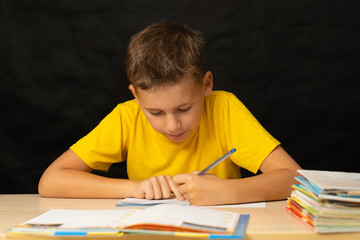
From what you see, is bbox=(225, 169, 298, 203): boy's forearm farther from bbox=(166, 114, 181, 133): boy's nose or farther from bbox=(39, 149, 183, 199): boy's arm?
bbox=(166, 114, 181, 133): boy's nose

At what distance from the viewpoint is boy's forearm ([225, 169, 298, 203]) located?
4.62 ft

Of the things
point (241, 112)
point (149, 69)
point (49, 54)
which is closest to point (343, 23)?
point (241, 112)

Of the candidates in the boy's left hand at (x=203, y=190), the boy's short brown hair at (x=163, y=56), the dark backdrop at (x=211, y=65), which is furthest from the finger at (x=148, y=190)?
the dark backdrop at (x=211, y=65)

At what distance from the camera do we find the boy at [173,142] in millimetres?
1470

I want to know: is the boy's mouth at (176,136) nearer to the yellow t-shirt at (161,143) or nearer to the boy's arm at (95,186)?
the yellow t-shirt at (161,143)

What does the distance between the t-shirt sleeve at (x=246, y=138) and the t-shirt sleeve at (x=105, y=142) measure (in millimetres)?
409

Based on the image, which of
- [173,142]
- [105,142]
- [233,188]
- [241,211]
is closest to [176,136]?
[173,142]

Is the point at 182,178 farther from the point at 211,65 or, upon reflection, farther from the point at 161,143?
the point at 211,65

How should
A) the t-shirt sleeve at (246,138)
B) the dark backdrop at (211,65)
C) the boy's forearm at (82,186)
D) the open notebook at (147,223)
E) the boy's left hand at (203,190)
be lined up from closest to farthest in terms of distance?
1. the open notebook at (147,223)
2. the boy's left hand at (203,190)
3. the boy's forearm at (82,186)
4. the t-shirt sleeve at (246,138)
5. the dark backdrop at (211,65)

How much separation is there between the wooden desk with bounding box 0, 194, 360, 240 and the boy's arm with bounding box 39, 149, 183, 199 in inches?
1.6

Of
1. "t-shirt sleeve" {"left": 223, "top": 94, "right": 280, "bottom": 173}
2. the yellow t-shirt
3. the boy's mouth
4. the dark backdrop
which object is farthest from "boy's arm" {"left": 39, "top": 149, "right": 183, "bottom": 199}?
the dark backdrop

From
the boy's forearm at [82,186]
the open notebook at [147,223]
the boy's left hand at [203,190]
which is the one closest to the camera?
the open notebook at [147,223]

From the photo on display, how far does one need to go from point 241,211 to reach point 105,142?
0.74 metres

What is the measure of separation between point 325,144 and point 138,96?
1309 mm
